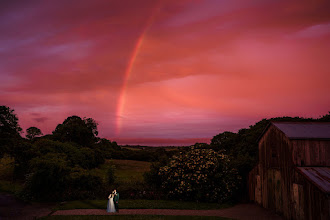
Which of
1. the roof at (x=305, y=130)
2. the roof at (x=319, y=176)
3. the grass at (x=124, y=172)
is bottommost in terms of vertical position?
the grass at (x=124, y=172)

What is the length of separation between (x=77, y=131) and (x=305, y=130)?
42.4 meters

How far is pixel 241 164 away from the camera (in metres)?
24.1

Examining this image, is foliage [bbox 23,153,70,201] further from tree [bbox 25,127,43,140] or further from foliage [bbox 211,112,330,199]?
tree [bbox 25,127,43,140]

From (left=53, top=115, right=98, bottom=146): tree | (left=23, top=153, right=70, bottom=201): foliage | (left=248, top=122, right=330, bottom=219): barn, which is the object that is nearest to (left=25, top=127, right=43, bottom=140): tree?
(left=53, top=115, right=98, bottom=146): tree

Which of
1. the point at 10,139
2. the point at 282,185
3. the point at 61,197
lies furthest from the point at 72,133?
the point at 282,185

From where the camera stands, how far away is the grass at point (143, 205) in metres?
19.4

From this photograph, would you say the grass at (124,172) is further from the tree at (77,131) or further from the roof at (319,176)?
the roof at (319,176)

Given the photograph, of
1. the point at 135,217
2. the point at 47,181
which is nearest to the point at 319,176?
the point at 135,217

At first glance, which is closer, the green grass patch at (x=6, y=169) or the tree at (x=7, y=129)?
the tree at (x=7, y=129)

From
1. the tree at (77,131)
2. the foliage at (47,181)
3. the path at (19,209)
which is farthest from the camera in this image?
the tree at (77,131)

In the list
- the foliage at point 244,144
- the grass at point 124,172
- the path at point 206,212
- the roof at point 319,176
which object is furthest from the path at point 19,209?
the roof at point 319,176

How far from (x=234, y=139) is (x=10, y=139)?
32.2 meters

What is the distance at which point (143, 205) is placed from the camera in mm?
19766

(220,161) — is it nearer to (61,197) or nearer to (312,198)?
(312,198)
